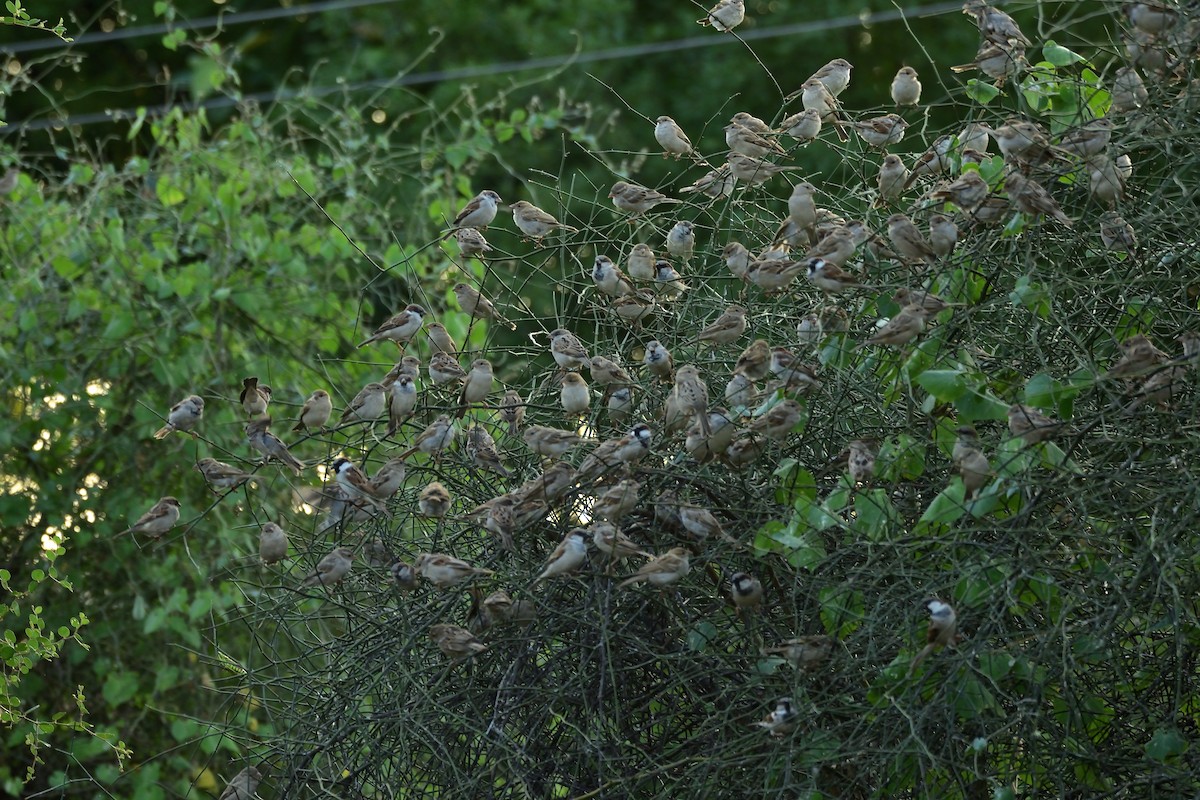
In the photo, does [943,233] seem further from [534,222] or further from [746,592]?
[534,222]

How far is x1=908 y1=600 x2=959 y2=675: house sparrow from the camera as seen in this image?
2553 mm

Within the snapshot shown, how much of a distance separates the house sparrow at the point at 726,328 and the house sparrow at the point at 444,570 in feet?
2.30

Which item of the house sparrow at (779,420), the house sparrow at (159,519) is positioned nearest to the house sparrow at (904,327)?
the house sparrow at (779,420)

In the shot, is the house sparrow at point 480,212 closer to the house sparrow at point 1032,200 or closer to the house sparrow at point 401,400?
the house sparrow at point 401,400

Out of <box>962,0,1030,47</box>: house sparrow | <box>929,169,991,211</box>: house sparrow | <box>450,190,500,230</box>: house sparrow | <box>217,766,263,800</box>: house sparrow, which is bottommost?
<box>217,766,263,800</box>: house sparrow

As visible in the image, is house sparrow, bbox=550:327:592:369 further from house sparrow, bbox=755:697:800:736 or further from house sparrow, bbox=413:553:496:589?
house sparrow, bbox=755:697:800:736

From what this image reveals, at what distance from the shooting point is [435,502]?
10.4 feet

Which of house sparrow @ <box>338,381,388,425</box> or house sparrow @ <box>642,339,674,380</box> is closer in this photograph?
house sparrow @ <box>642,339,674,380</box>

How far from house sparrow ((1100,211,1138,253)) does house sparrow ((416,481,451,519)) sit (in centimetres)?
146

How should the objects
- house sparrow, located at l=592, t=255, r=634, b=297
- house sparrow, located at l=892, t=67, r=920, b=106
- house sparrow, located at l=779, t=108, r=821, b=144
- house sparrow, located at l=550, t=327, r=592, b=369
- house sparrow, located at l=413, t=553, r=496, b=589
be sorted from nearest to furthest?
house sparrow, located at l=413, t=553, r=496, b=589 < house sparrow, located at l=550, t=327, r=592, b=369 < house sparrow, located at l=592, t=255, r=634, b=297 < house sparrow, located at l=779, t=108, r=821, b=144 < house sparrow, located at l=892, t=67, r=920, b=106

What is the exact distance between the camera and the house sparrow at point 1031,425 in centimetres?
265

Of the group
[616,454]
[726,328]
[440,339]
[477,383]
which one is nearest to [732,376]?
[726,328]

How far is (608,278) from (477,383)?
1.41ft

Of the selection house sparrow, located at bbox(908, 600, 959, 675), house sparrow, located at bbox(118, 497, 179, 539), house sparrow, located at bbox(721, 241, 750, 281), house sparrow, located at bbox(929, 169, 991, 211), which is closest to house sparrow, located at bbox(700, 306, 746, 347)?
house sparrow, located at bbox(721, 241, 750, 281)
